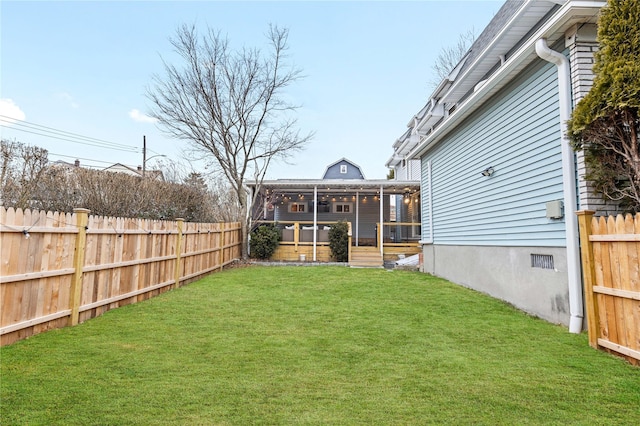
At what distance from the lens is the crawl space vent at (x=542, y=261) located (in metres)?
4.86

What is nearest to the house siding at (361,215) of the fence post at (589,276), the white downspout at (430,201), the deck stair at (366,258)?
the deck stair at (366,258)

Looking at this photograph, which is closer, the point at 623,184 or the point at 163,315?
the point at 623,184

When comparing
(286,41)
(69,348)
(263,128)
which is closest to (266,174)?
(263,128)

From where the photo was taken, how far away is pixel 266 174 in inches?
554

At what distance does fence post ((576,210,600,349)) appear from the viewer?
3611 millimetres

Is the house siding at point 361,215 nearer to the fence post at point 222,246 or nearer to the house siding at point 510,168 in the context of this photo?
the fence post at point 222,246

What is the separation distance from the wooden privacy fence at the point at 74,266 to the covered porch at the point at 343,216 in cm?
657

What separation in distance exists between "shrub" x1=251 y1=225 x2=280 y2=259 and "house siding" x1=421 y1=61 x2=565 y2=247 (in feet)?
21.9

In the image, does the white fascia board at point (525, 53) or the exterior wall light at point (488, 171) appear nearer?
the white fascia board at point (525, 53)

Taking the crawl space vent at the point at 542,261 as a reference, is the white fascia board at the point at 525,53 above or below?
above

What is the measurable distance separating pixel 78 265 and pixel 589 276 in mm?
6506

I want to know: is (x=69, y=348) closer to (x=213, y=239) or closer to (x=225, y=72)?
(x=213, y=239)

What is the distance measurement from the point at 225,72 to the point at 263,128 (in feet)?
8.44

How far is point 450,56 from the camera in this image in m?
18.0
